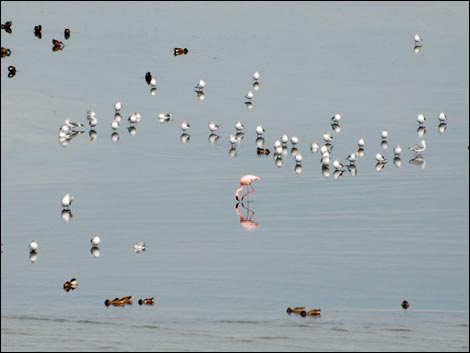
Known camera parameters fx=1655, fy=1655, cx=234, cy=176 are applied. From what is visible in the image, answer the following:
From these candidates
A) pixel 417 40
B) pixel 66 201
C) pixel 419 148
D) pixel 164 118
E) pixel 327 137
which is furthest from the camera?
pixel 417 40

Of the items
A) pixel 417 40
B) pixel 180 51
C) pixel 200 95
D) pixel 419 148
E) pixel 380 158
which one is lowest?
pixel 380 158

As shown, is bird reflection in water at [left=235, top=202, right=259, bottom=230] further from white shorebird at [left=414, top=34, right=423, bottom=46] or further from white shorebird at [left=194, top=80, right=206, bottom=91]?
white shorebird at [left=414, top=34, right=423, bottom=46]

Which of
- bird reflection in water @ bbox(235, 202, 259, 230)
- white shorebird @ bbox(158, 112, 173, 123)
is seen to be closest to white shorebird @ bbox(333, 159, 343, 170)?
bird reflection in water @ bbox(235, 202, 259, 230)

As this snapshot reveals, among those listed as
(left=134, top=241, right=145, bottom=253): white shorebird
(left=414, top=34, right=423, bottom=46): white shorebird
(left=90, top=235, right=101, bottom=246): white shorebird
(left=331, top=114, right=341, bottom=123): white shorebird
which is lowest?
(left=134, top=241, right=145, bottom=253): white shorebird

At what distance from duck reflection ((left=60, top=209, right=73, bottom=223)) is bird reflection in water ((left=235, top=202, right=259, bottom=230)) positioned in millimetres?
3645

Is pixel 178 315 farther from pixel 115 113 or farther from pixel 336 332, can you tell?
pixel 115 113

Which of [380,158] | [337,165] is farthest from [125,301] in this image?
[380,158]

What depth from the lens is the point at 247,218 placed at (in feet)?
117

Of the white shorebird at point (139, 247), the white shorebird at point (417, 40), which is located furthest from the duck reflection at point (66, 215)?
the white shorebird at point (417, 40)

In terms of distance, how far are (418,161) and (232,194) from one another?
6.34m

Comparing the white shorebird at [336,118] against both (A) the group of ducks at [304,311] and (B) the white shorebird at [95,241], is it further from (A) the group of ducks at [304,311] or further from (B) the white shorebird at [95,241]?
(A) the group of ducks at [304,311]

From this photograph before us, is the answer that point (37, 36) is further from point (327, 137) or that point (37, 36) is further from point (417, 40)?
point (327, 137)

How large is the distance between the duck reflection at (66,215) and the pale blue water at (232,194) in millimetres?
138

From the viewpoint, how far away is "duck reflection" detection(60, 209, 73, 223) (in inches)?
1393
